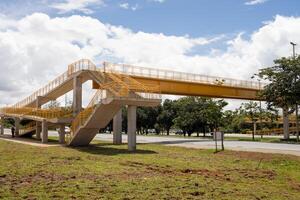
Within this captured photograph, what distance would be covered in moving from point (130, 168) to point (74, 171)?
272cm

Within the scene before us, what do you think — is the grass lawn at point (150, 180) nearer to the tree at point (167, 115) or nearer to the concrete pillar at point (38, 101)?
the concrete pillar at point (38, 101)

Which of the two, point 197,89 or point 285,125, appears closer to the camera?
point 197,89

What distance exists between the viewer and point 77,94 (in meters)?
38.1

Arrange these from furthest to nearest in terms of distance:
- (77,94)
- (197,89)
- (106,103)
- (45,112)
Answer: (197,89), (45,112), (77,94), (106,103)

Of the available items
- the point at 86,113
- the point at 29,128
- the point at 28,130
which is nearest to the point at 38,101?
the point at 29,128

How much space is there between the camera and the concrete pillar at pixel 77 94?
125ft

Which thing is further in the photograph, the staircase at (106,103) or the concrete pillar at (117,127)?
the concrete pillar at (117,127)

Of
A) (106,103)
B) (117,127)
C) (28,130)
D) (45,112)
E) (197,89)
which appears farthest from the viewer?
(28,130)

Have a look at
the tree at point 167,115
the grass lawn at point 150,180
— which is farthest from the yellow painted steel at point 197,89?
the tree at point 167,115

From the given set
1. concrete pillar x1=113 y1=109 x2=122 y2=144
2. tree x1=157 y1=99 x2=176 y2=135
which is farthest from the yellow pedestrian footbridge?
tree x1=157 y1=99 x2=176 y2=135

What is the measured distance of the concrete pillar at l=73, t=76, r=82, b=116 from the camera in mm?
38062

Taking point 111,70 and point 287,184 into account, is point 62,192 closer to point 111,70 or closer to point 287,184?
point 287,184

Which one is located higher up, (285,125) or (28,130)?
(285,125)

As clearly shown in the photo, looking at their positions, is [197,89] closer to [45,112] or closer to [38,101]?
[45,112]
